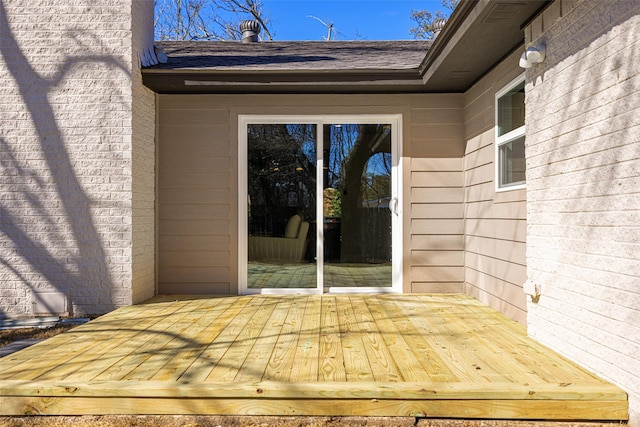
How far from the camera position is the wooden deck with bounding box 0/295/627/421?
2143mm

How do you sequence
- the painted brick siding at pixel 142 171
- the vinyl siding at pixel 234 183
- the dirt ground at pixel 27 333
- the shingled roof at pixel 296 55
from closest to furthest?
the dirt ground at pixel 27 333 → the painted brick siding at pixel 142 171 → the shingled roof at pixel 296 55 → the vinyl siding at pixel 234 183

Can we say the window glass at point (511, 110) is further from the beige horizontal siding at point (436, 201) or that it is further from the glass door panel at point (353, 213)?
the glass door panel at point (353, 213)

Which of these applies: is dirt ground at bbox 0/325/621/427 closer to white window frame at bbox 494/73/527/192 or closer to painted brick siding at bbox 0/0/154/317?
white window frame at bbox 494/73/527/192

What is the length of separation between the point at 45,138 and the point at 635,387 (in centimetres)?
488

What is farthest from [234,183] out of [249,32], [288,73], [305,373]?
[249,32]

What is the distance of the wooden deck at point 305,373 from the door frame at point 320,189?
1.40m

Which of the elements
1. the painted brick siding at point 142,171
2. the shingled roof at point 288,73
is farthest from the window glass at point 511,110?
the painted brick siding at point 142,171

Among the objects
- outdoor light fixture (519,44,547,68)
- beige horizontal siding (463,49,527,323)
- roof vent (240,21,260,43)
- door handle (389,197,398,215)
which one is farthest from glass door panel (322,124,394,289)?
roof vent (240,21,260,43)

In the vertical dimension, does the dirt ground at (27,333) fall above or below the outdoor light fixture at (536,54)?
below

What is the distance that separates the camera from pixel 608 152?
7.45 ft

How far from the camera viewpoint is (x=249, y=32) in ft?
22.7

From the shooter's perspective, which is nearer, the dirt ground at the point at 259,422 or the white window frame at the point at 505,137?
the dirt ground at the point at 259,422

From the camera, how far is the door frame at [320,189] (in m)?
4.88

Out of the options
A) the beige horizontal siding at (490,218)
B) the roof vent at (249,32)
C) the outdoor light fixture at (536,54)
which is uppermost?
the roof vent at (249,32)
